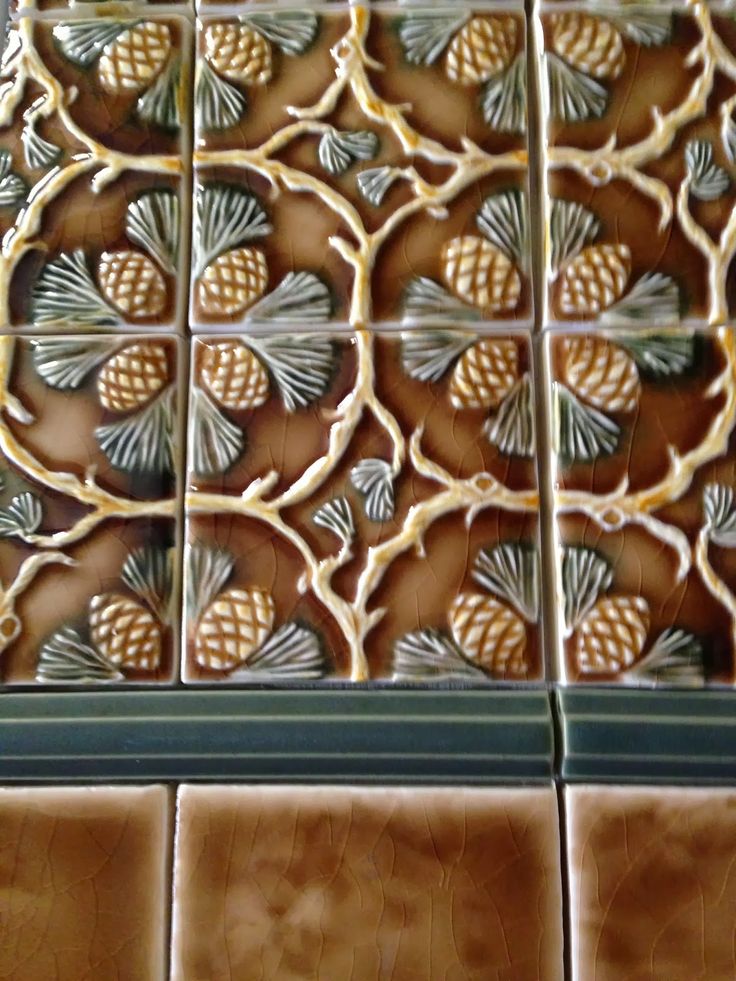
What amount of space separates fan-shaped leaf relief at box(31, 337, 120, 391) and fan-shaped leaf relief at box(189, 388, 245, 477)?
0.06 m

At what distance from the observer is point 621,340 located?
480 mm

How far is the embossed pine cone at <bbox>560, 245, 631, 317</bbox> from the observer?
482mm

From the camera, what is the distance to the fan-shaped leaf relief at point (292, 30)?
0.51 meters

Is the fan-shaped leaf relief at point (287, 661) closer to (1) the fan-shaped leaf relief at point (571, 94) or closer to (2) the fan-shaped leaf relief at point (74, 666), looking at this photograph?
(2) the fan-shaped leaf relief at point (74, 666)

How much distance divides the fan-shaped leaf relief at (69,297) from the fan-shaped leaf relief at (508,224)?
0.23 meters

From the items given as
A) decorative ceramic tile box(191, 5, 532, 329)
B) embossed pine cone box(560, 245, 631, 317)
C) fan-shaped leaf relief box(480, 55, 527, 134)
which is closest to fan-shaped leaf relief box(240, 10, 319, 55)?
decorative ceramic tile box(191, 5, 532, 329)

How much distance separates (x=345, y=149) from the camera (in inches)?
19.6

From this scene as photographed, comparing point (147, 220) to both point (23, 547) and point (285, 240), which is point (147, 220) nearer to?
point (285, 240)

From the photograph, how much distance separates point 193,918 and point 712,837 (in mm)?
284

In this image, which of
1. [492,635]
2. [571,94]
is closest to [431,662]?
[492,635]

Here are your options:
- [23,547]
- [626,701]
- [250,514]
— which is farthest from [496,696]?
[23,547]

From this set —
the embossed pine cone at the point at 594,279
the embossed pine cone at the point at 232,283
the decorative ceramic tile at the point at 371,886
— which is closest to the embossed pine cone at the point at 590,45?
the embossed pine cone at the point at 594,279

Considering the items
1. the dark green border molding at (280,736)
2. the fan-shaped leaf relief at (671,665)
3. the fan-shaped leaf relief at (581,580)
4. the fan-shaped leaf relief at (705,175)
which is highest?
the fan-shaped leaf relief at (705,175)

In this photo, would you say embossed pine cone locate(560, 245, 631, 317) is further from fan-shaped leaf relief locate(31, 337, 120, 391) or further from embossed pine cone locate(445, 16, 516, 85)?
fan-shaped leaf relief locate(31, 337, 120, 391)
